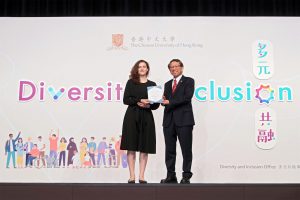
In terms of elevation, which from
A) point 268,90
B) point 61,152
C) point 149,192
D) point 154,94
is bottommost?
point 149,192

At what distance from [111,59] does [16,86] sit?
1.15 meters

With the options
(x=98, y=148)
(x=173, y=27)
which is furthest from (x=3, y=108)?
(x=173, y=27)

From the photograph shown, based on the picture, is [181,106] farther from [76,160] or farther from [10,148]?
[10,148]

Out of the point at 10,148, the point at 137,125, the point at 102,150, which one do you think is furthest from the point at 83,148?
the point at 137,125

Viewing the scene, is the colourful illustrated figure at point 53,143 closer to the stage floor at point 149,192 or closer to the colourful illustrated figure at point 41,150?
the colourful illustrated figure at point 41,150

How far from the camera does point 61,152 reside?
4953 mm

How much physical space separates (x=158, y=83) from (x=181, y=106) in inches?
35.3

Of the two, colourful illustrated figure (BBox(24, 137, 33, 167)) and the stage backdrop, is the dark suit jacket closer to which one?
the stage backdrop

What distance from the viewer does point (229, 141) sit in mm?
4949

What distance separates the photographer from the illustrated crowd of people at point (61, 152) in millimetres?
4934

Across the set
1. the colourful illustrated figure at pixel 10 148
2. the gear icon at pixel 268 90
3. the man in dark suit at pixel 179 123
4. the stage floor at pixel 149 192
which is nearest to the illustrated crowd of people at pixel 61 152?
the colourful illustrated figure at pixel 10 148

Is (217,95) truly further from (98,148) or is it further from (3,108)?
(3,108)

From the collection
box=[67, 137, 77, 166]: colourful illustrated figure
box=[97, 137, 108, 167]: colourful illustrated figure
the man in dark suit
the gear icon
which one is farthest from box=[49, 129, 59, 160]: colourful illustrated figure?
the gear icon

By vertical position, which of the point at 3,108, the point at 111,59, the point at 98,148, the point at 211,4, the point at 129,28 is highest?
the point at 211,4
